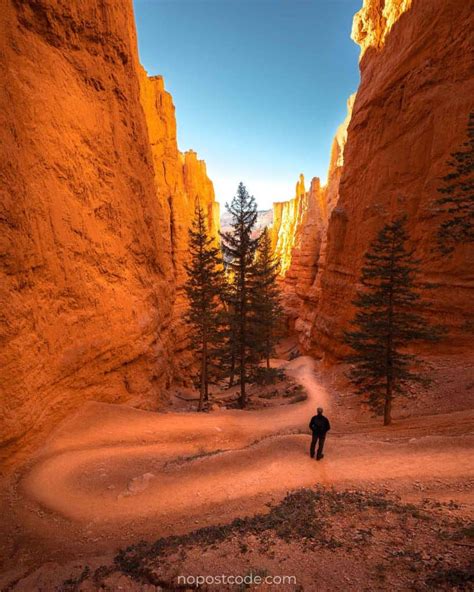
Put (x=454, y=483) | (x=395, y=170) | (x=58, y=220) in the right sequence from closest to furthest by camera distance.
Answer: (x=454, y=483) < (x=58, y=220) < (x=395, y=170)

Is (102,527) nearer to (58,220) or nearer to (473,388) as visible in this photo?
(58,220)

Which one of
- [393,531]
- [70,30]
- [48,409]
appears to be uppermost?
[70,30]

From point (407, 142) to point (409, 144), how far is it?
9.5 inches

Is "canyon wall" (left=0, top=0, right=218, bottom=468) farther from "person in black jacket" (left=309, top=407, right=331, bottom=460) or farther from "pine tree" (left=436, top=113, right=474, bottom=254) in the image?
"pine tree" (left=436, top=113, right=474, bottom=254)

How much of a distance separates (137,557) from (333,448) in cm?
690

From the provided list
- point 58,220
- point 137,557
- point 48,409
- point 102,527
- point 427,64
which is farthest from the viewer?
point 427,64

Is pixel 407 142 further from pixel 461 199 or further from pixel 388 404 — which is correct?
pixel 388 404

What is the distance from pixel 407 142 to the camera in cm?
2012

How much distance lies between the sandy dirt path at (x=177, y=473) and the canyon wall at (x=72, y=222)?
80.9 inches

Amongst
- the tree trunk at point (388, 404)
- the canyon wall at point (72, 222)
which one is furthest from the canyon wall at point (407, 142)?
the canyon wall at point (72, 222)

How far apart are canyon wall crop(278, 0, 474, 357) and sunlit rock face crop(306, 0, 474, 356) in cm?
6

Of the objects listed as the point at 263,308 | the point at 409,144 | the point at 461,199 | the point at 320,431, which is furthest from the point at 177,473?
the point at 409,144

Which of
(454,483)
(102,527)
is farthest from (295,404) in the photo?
(102,527)

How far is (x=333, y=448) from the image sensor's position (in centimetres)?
1043
